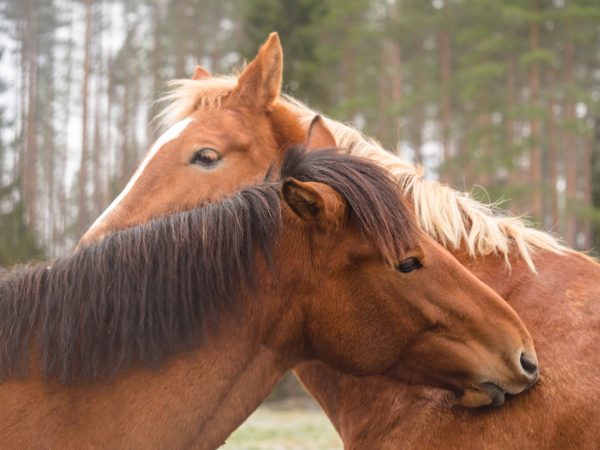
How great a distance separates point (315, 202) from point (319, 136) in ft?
3.61

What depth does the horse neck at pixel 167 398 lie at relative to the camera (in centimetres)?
277

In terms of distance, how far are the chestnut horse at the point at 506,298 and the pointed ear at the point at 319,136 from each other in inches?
9.7

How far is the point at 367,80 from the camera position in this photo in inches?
1186

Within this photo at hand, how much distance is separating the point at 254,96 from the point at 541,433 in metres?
2.81

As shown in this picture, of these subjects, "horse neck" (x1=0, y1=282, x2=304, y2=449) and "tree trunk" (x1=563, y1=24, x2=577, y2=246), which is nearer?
"horse neck" (x1=0, y1=282, x2=304, y2=449)

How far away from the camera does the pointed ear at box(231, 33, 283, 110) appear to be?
4840 millimetres

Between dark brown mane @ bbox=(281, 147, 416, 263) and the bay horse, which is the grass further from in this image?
dark brown mane @ bbox=(281, 147, 416, 263)

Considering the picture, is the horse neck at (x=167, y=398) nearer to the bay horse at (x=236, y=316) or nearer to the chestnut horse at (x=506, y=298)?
the bay horse at (x=236, y=316)

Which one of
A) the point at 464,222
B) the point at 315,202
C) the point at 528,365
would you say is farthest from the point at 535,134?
the point at 315,202

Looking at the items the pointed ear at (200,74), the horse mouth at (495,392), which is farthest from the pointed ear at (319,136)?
the pointed ear at (200,74)

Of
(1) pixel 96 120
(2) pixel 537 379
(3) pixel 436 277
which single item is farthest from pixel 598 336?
(1) pixel 96 120

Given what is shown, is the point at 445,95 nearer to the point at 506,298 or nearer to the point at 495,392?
the point at 506,298

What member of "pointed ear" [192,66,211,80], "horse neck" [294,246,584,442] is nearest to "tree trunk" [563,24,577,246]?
"pointed ear" [192,66,211,80]

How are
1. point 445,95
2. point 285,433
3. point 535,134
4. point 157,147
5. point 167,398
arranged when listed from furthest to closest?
point 445,95, point 535,134, point 285,433, point 157,147, point 167,398
